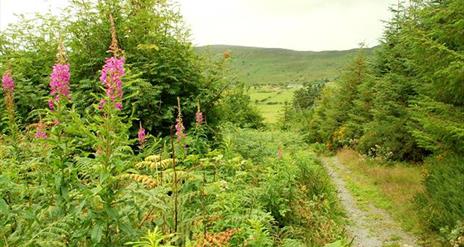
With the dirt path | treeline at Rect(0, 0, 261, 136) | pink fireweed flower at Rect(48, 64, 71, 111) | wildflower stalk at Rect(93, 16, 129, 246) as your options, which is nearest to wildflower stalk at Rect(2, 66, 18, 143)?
pink fireweed flower at Rect(48, 64, 71, 111)

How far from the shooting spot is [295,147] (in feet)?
50.9

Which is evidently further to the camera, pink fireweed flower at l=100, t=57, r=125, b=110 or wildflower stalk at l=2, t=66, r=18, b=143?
wildflower stalk at l=2, t=66, r=18, b=143

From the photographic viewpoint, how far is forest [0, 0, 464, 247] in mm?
3396

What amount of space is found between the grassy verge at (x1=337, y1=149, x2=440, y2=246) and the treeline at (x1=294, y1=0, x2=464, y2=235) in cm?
54

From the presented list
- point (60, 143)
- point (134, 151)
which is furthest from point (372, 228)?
point (60, 143)

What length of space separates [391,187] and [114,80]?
1476 cm

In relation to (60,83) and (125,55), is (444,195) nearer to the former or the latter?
(125,55)

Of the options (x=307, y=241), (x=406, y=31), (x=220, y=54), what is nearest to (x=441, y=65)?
(x=406, y=31)

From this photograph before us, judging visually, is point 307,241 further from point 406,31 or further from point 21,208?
point 406,31

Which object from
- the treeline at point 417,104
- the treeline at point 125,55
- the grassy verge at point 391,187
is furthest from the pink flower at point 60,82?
the grassy verge at point 391,187

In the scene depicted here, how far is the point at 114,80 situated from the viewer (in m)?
3.39

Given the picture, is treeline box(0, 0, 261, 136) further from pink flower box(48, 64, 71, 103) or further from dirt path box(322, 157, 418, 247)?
dirt path box(322, 157, 418, 247)

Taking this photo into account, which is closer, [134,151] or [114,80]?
[114,80]

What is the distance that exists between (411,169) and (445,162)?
21.7ft
